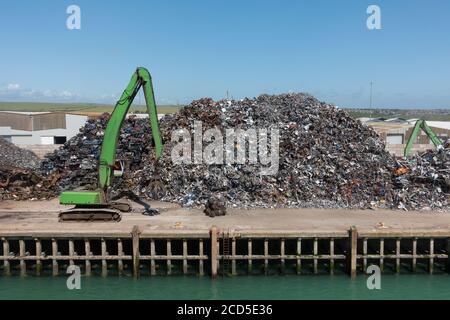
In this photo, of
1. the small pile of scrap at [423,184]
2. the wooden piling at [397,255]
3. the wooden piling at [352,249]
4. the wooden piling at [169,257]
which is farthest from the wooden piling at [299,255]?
the small pile of scrap at [423,184]

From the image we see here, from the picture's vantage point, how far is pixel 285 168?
21.8m

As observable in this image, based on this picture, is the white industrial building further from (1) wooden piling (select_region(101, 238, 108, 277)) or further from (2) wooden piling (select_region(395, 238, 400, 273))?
(2) wooden piling (select_region(395, 238, 400, 273))

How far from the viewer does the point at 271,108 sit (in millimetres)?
26344

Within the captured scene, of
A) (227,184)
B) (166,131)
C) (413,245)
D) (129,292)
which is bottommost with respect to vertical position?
(129,292)

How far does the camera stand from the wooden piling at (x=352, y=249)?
14.9 m

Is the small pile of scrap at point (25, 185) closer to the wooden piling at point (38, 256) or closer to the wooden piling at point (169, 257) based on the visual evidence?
the wooden piling at point (38, 256)

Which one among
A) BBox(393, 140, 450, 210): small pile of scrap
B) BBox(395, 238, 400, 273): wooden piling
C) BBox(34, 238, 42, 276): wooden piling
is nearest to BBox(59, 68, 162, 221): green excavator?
BBox(34, 238, 42, 276): wooden piling

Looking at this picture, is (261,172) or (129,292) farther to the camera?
(261,172)

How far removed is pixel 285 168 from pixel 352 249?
291 inches

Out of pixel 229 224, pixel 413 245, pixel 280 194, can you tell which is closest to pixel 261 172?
pixel 280 194

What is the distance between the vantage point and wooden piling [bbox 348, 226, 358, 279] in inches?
587

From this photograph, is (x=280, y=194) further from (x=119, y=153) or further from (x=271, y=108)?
(x=119, y=153)
